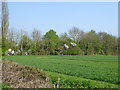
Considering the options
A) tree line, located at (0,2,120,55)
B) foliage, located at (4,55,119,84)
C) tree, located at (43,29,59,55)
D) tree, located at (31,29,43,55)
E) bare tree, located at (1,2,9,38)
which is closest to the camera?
foliage, located at (4,55,119,84)

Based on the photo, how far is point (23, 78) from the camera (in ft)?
13.7

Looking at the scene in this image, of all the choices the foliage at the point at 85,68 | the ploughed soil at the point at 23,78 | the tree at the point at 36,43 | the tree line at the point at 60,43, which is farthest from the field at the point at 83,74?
the tree line at the point at 60,43

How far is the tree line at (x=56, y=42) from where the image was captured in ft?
70.5

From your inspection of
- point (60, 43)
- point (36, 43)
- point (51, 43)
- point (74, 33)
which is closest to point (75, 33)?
point (74, 33)

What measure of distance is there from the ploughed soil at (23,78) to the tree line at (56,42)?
667 inches

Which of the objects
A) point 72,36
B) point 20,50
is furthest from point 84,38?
point 20,50

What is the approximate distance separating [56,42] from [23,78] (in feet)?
60.3

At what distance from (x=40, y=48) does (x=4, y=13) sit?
6.83 m

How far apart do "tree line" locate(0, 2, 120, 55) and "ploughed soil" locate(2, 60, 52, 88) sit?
55.6 feet

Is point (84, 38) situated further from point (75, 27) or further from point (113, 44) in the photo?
point (113, 44)

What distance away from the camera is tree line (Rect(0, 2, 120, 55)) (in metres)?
21.5

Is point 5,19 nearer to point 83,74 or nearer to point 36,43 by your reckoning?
point 36,43

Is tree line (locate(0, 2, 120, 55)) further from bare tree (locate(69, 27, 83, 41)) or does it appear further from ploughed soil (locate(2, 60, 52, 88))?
ploughed soil (locate(2, 60, 52, 88))

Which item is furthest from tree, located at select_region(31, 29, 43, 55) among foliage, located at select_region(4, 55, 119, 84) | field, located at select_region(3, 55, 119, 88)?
field, located at select_region(3, 55, 119, 88)
